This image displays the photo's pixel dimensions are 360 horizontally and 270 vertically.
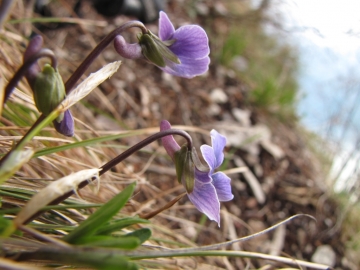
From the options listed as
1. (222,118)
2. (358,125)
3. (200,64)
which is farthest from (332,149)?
(200,64)

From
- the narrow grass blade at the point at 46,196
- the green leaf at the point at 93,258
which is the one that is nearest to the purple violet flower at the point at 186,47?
the narrow grass blade at the point at 46,196

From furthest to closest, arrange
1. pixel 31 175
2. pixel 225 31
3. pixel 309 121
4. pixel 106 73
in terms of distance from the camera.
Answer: pixel 225 31, pixel 309 121, pixel 31 175, pixel 106 73

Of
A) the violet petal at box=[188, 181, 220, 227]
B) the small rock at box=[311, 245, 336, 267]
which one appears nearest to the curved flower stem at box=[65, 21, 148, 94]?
the violet petal at box=[188, 181, 220, 227]

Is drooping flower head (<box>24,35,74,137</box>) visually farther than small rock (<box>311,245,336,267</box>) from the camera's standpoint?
No

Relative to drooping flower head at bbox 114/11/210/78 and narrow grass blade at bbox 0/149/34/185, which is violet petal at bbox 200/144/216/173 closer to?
drooping flower head at bbox 114/11/210/78

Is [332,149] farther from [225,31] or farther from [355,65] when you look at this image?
[225,31]
